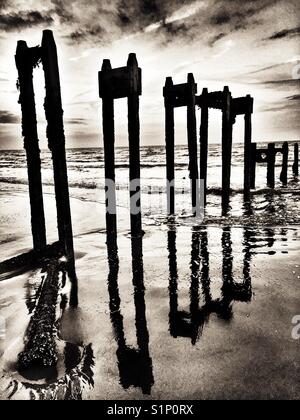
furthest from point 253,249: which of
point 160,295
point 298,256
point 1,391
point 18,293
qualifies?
point 1,391

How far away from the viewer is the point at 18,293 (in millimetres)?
3658

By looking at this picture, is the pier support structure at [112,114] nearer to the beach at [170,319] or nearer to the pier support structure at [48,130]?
the beach at [170,319]

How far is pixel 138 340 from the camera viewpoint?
2.77m

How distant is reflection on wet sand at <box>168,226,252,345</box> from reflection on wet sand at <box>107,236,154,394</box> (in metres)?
0.29

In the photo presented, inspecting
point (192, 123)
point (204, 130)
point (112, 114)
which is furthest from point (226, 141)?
point (112, 114)

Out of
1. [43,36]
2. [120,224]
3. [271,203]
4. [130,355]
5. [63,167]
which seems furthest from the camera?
[271,203]

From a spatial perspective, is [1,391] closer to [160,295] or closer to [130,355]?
[130,355]

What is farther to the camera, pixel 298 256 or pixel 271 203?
pixel 271 203

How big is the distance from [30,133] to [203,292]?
120 inches

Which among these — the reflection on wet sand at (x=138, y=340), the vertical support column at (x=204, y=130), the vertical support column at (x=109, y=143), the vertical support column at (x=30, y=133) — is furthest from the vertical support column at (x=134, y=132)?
the vertical support column at (x=204, y=130)

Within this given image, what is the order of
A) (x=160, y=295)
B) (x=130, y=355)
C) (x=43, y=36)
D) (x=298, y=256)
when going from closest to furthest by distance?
(x=130, y=355) < (x=160, y=295) < (x=43, y=36) < (x=298, y=256)

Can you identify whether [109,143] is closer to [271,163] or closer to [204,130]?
[204,130]
